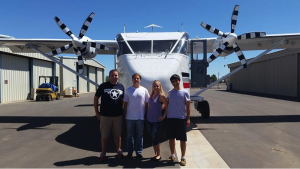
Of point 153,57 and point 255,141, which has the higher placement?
point 153,57

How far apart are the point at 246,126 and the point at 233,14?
5734 millimetres

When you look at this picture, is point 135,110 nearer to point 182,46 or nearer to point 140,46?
point 140,46

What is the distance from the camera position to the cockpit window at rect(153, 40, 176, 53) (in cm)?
759

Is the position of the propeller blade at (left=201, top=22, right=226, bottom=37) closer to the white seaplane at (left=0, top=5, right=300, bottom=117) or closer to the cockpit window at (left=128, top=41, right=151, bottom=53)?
the white seaplane at (left=0, top=5, right=300, bottom=117)

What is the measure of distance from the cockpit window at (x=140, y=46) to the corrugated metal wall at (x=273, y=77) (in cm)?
2117

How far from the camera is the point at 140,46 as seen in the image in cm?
771

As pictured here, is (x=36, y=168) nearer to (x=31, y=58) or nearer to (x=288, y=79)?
(x=31, y=58)

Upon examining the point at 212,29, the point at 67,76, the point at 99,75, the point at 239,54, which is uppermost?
the point at 212,29

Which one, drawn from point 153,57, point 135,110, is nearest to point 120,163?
point 135,110

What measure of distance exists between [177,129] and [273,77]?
28.2 m

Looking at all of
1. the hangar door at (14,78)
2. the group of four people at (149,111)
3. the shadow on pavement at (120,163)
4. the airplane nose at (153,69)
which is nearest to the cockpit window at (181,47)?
the airplane nose at (153,69)

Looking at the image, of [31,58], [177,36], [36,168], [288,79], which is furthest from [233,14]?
[31,58]

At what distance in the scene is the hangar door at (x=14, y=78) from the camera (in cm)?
1892

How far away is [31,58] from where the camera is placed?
22844mm
